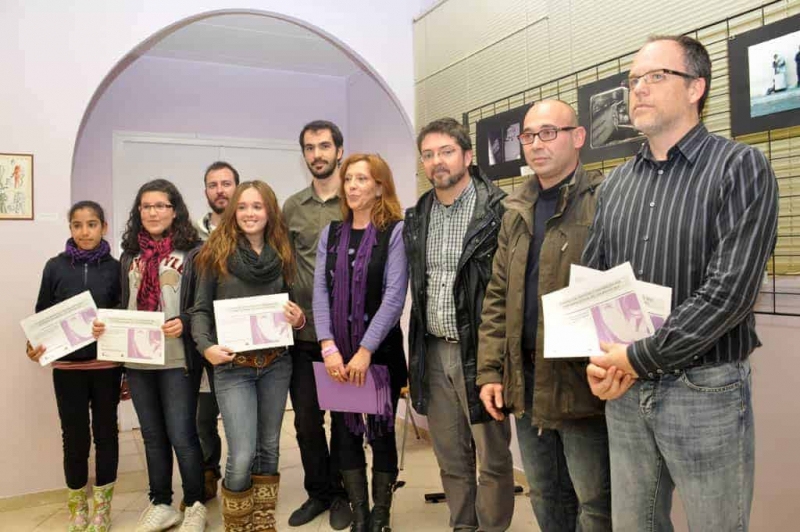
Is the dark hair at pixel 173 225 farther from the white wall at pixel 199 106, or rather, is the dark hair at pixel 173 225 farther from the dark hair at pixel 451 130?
the white wall at pixel 199 106

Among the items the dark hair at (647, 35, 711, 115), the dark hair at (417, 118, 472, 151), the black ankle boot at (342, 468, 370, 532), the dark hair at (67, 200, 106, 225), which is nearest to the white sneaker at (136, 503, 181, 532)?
the black ankle boot at (342, 468, 370, 532)

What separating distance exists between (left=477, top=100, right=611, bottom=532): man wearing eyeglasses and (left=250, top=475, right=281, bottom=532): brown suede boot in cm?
112

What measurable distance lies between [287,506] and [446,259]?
169 cm

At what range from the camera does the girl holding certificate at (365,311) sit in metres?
2.38

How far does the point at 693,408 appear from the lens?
1.34 m

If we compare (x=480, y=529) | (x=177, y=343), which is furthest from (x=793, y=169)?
(x=177, y=343)

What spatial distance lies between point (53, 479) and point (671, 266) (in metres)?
3.21

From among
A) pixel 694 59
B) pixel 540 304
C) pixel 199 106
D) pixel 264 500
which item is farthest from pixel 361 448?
pixel 199 106

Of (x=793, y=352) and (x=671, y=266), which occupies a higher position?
(x=671, y=266)

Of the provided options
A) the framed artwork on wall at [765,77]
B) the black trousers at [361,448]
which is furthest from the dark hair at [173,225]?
the framed artwork on wall at [765,77]

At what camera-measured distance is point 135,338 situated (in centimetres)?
252

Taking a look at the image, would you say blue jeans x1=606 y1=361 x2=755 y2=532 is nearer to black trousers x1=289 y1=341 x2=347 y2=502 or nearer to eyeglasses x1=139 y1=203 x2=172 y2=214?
black trousers x1=289 y1=341 x2=347 y2=502

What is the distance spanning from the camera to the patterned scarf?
2604 millimetres

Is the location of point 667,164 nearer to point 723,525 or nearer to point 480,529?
point 723,525
